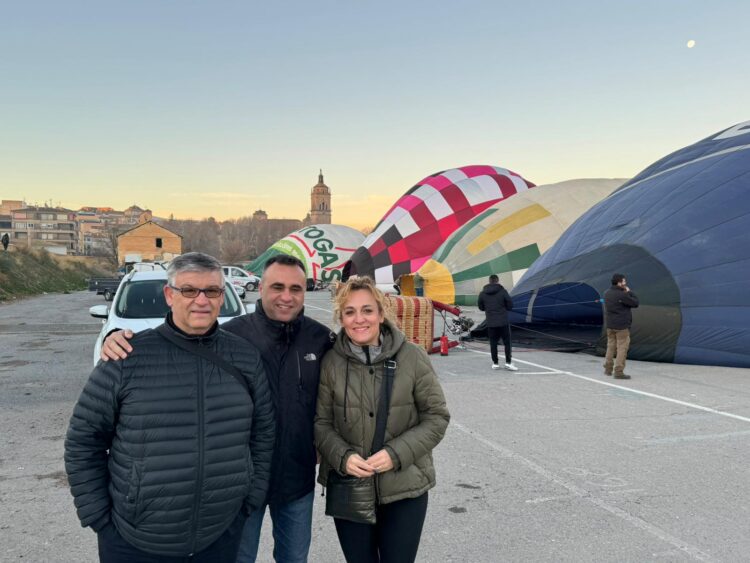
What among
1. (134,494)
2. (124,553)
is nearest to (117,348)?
(134,494)

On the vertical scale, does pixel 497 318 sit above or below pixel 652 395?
above

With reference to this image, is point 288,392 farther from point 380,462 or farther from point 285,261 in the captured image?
point 285,261

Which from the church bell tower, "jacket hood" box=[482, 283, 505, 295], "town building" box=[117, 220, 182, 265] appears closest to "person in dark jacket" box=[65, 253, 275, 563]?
"jacket hood" box=[482, 283, 505, 295]

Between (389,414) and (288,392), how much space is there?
45cm

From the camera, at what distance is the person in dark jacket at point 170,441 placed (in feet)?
6.56

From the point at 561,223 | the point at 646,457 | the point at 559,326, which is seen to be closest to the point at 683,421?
the point at 646,457

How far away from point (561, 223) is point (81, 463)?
58.9 ft

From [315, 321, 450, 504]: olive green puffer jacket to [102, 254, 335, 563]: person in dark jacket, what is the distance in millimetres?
81

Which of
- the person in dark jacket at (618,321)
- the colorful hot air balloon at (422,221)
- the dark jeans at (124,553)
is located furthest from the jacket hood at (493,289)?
the colorful hot air balloon at (422,221)

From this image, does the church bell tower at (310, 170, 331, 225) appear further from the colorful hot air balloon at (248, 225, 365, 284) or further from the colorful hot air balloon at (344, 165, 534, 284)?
the colorful hot air balloon at (344, 165, 534, 284)

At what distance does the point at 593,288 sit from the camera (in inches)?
449

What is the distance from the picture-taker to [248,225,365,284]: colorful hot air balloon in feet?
122

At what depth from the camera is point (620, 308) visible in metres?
9.16

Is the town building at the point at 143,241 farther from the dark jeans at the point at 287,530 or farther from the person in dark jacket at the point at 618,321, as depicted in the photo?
the dark jeans at the point at 287,530
